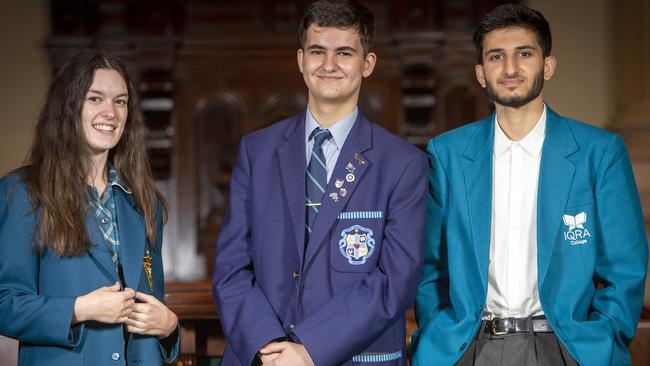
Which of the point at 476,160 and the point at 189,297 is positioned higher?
the point at 476,160

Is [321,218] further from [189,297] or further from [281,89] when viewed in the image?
[281,89]

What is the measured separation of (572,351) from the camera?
7.66 ft

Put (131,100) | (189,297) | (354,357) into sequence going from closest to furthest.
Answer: (354,357) → (131,100) → (189,297)

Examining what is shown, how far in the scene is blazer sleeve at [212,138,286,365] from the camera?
7.43 ft

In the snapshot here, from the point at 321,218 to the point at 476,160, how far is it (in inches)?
19.7

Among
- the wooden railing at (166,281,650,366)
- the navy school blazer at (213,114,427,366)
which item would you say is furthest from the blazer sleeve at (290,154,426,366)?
the wooden railing at (166,281,650,366)

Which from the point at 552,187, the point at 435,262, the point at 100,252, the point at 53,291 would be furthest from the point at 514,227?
the point at 53,291

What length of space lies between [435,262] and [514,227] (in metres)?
0.25

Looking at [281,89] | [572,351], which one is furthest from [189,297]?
[281,89]

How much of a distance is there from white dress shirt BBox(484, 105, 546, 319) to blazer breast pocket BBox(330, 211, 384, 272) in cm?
34

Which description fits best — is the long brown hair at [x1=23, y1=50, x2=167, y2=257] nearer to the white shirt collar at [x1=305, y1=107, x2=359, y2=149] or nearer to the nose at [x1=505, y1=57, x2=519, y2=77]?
the white shirt collar at [x1=305, y1=107, x2=359, y2=149]

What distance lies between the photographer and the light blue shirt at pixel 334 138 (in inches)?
97.5

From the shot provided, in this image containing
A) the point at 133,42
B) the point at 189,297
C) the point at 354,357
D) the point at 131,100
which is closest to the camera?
the point at 354,357

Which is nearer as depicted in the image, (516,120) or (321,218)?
(321,218)
